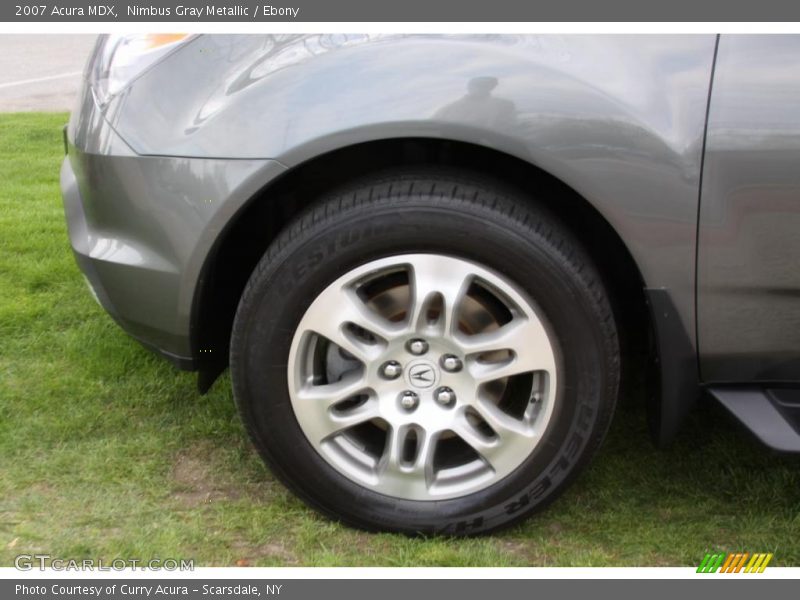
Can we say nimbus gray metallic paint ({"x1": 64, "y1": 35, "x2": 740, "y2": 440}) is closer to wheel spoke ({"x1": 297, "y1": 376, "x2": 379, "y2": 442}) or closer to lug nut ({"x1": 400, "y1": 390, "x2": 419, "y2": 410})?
wheel spoke ({"x1": 297, "y1": 376, "x2": 379, "y2": 442})

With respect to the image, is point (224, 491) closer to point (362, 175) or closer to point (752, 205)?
point (362, 175)

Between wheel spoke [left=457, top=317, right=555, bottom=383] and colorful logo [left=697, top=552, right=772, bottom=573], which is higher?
wheel spoke [left=457, top=317, right=555, bottom=383]

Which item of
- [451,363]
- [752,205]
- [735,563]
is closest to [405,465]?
[451,363]

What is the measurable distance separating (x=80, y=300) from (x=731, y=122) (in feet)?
8.99

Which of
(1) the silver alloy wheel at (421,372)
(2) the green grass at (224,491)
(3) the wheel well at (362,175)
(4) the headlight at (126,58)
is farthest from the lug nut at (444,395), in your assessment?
(4) the headlight at (126,58)

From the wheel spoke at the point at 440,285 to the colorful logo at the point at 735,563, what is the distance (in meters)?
0.91

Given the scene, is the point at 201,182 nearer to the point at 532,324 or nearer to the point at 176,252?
the point at 176,252

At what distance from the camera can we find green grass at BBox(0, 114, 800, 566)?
2479 millimetres

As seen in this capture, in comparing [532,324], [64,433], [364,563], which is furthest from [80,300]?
[532,324]

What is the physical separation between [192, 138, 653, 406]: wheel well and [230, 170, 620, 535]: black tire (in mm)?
83

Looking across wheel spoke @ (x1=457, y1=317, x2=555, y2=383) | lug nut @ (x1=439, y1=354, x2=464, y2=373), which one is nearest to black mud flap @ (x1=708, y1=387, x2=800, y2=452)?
wheel spoke @ (x1=457, y1=317, x2=555, y2=383)

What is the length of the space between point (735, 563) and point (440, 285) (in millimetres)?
1058

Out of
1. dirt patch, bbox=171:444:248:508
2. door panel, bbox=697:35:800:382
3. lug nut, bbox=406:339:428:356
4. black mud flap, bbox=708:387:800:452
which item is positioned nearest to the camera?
door panel, bbox=697:35:800:382

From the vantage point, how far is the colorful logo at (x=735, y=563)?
95.5 inches
